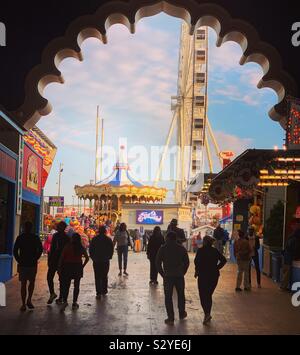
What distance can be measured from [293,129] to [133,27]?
3.91 meters

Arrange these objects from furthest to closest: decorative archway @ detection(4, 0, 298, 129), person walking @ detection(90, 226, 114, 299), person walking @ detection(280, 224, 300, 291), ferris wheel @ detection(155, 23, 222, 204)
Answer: ferris wheel @ detection(155, 23, 222, 204) < person walking @ detection(280, 224, 300, 291) < person walking @ detection(90, 226, 114, 299) < decorative archway @ detection(4, 0, 298, 129)

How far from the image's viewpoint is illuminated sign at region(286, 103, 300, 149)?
1120 cm

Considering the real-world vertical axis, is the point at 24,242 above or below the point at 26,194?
below

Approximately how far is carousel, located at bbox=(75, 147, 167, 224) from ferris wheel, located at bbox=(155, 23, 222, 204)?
5.96m

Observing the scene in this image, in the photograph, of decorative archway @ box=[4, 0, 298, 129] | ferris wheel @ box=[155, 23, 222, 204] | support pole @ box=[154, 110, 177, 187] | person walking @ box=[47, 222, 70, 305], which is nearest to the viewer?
person walking @ box=[47, 222, 70, 305]

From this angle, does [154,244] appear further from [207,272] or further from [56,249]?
[207,272]

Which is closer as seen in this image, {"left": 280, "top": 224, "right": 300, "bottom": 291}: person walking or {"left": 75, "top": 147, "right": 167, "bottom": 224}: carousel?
{"left": 280, "top": 224, "right": 300, "bottom": 291}: person walking

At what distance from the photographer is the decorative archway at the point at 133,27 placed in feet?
38.7

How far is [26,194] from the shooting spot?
17.5 m

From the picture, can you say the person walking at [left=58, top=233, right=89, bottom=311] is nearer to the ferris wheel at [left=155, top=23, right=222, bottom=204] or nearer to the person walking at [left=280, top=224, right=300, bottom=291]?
the person walking at [left=280, top=224, right=300, bottom=291]

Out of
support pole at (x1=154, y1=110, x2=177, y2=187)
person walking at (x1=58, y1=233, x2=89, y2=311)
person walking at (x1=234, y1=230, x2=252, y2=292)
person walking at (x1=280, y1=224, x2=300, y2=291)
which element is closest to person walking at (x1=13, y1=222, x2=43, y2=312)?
person walking at (x1=58, y1=233, x2=89, y2=311)
